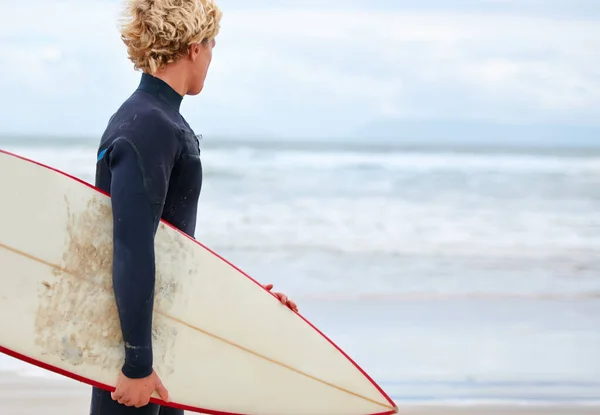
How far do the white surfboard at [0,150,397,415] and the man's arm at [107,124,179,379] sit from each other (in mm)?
123

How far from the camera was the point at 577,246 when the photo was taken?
8.31 m

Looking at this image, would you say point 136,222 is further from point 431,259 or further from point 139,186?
point 431,259

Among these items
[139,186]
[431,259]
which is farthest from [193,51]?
[431,259]

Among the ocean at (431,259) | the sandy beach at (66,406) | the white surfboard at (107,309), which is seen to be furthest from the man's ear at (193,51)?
the ocean at (431,259)

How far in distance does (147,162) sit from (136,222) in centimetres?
10

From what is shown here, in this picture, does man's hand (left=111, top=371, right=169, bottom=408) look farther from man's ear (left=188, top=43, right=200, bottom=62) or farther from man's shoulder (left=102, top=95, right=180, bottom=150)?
man's ear (left=188, top=43, right=200, bottom=62)

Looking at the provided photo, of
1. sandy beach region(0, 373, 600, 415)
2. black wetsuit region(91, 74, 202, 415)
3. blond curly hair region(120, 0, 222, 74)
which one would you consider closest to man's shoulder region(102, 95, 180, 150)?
black wetsuit region(91, 74, 202, 415)

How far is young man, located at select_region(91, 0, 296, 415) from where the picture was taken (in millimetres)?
1356

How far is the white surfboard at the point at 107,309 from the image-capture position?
152cm

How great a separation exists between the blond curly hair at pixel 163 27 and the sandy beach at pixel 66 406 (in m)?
1.99

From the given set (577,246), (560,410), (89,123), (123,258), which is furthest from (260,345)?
(89,123)

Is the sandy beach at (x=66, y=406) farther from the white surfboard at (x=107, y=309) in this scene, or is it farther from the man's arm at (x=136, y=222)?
the man's arm at (x=136, y=222)

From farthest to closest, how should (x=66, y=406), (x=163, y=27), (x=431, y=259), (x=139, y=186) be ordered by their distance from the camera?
Result: 1. (x=431, y=259)
2. (x=66, y=406)
3. (x=163, y=27)
4. (x=139, y=186)

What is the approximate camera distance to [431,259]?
7.20 metres
